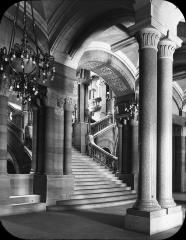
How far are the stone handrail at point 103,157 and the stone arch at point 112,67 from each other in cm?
356

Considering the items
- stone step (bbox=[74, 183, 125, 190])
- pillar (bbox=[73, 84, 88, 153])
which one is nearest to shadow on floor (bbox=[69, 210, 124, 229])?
stone step (bbox=[74, 183, 125, 190])

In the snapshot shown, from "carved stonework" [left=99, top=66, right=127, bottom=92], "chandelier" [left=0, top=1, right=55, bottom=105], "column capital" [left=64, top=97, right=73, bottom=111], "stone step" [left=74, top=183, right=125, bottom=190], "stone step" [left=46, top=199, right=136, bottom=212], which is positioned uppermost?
"carved stonework" [left=99, top=66, right=127, bottom=92]

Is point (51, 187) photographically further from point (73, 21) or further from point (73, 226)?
point (73, 21)

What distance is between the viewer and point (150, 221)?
676cm

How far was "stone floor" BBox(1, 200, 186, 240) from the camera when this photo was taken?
6680 millimetres

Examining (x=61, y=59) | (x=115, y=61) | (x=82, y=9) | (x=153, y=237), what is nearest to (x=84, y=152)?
(x=115, y=61)

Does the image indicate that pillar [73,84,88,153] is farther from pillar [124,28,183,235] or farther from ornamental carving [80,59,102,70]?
pillar [124,28,183,235]

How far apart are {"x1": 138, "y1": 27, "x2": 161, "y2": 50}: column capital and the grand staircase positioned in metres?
5.84

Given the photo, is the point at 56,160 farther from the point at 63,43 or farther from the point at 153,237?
the point at 153,237

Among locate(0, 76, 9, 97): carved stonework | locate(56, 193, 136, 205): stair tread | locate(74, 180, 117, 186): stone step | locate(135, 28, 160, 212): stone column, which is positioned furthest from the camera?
locate(74, 180, 117, 186): stone step

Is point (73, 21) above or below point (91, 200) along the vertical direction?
above

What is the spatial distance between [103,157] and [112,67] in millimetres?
5366

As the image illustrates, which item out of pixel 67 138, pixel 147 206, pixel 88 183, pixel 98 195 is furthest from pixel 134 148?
pixel 147 206

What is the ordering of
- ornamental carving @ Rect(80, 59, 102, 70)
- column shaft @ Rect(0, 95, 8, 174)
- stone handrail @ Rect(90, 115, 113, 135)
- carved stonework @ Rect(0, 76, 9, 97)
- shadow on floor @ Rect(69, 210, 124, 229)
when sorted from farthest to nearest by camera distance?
stone handrail @ Rect(90, 115, 113, 135) < ornamental carving @ Rect(80, 59, 102, 70) < carved stonework @ Rect(0, 76, 9, 97) < column shaft @ Rect(0, 95, 8, 174) < shadow on floor @ Rect(69, 210, 124, 229)
